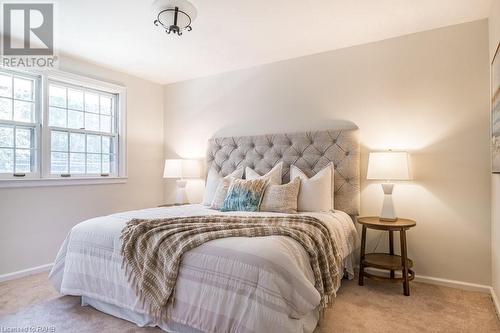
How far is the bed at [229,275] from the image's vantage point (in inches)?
56.9

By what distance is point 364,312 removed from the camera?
2.09 m

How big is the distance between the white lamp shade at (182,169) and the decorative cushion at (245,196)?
1.10 meters

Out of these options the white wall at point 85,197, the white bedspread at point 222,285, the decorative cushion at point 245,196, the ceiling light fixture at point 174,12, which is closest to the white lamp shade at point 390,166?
the decorative cushion at point 245,196

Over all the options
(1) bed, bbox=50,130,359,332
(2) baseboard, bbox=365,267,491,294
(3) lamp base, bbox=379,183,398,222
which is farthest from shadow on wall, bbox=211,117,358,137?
(2) baseboard, bbox=365,267,491,294

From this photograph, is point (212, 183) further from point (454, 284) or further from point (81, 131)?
point (454, 284)

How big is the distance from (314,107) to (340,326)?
7.06 feet

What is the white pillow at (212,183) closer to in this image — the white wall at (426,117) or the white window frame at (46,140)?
the white wall at (426,117)

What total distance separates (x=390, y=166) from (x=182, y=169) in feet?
8.09

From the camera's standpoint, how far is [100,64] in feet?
11.6

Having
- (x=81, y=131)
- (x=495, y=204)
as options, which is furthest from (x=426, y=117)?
(x=81, y=131)

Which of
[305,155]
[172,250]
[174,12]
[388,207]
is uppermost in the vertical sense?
[174,12]

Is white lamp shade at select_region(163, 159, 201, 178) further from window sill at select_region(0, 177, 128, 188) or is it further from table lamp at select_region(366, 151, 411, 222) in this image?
table lamp at select_region(366, 151, 411, 222)

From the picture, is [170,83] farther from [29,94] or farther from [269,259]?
[269,259]

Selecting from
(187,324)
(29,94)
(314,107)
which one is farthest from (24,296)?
Result: (314,107)
